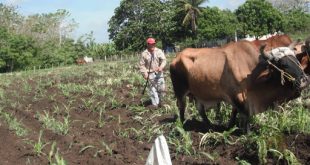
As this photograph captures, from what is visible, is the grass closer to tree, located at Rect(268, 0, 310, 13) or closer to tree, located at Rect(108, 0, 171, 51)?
tree, located at Rect(108, 0, 171, 51)

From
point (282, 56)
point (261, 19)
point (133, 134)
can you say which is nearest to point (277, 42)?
point (282, 56)

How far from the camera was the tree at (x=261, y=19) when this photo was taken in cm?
5500

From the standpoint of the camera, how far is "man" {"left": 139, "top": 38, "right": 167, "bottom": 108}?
11.2m

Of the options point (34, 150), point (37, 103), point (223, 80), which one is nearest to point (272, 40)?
point (223, 80)

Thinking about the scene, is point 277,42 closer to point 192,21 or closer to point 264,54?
point 264,54

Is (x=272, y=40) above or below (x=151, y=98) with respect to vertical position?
above

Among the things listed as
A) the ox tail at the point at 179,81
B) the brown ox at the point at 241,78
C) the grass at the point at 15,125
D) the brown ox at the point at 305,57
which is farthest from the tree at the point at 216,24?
the brown ox at the point at 305,57

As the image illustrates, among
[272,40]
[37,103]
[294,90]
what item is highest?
[272,40]

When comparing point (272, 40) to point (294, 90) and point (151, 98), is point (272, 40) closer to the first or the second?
point (294, 90)

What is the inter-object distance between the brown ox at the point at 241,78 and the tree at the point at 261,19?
46881mm

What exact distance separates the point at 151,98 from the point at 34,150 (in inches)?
144

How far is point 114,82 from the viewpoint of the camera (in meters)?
16.4

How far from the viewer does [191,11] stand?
197ft

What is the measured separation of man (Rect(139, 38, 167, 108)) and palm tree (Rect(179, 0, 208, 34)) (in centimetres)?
4821
